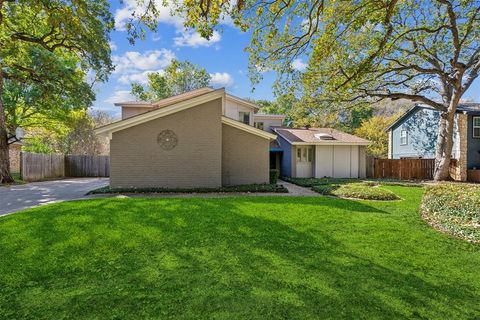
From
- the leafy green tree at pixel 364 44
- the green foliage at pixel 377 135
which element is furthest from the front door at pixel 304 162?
the green foliage at pixel 377 135

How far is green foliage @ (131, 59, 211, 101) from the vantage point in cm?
3750

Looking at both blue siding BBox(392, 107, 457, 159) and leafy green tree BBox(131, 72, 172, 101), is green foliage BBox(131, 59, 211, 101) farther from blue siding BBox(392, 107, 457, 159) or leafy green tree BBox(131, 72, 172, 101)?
blue siding BBox(392, 107, 457, 159)

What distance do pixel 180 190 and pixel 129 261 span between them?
7.80 metres

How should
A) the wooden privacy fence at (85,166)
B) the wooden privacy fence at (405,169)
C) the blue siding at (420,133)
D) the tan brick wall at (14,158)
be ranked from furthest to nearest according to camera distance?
the tan brick wall at (14,158)
the wooden privacy fence at (85,166)
the blue siding at (420,133)
the wooden privacy fence at (405,169)

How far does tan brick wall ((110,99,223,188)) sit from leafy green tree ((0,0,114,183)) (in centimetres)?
451

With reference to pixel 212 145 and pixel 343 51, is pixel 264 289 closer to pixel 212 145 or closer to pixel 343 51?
pixel 212 145

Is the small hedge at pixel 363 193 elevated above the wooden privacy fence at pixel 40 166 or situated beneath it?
situated beneath

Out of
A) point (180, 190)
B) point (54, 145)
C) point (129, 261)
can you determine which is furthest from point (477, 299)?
point (54, 145)

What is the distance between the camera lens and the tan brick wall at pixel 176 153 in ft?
42.7

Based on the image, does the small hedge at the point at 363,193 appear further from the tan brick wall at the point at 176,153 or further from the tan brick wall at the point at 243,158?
the tan brick wall at the point at 176,153

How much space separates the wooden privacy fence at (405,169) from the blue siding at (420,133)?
5.42ft

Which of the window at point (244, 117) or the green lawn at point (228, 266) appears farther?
the window at point (244, 117)

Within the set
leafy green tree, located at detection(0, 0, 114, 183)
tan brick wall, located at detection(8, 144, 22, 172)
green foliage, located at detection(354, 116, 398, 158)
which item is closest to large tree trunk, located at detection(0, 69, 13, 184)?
leafy green tree, located at detection(0, 0, 114, 183)

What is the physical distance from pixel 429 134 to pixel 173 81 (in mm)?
32216
